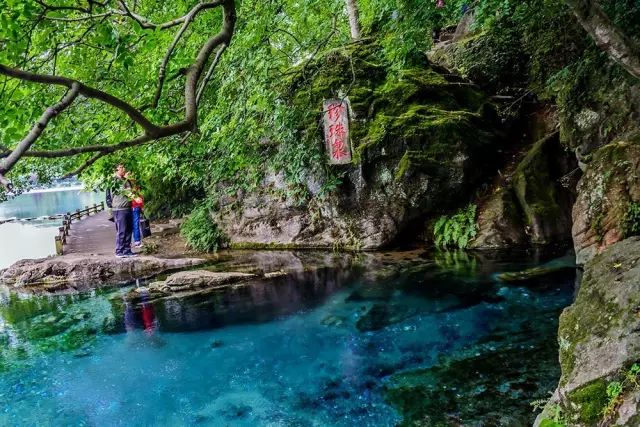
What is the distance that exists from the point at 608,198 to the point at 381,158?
21.6 feet

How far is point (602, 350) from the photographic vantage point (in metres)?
3.74

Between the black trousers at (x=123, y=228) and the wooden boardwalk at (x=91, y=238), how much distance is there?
1.50 meters

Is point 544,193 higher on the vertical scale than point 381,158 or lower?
lower

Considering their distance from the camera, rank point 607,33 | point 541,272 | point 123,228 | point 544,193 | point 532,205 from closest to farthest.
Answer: point 607,33, point 541,272, point 532,205, point 544,193, point 123,228

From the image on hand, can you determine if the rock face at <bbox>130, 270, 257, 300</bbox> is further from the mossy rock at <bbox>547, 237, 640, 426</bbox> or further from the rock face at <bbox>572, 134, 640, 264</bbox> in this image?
the mossy rock at <bbox>547, 237, 640, 426</bbox>

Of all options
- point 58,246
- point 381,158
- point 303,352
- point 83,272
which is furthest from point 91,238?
point 303,352

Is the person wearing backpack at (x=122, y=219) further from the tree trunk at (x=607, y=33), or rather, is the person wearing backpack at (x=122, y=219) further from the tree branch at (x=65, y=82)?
the tree trunk at (x=607, y=33)

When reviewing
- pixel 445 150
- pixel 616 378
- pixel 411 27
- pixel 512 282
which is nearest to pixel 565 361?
pixel 616 378

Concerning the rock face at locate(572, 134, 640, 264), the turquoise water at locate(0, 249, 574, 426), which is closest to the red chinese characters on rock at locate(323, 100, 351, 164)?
the turquoise water at locate(0, 249, 574, 426)

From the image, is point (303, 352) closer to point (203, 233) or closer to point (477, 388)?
point (477, 388)

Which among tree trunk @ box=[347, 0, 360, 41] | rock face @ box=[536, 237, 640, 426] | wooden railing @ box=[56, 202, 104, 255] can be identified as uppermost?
tree trunk @ box=[347, 0, 360, 41]

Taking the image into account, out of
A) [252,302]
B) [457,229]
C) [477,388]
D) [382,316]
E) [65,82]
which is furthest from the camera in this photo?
[457,229]

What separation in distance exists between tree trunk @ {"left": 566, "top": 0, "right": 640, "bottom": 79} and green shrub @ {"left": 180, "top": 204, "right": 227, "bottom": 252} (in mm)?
12566

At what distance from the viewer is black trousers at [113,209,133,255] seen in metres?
12.9
